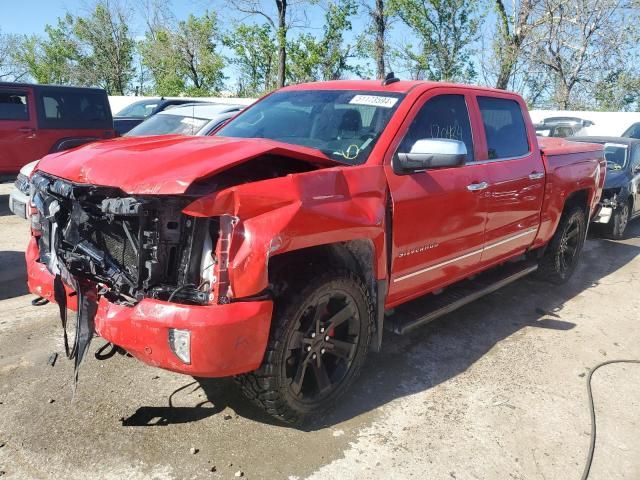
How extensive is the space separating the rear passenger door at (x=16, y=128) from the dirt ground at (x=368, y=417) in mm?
5984

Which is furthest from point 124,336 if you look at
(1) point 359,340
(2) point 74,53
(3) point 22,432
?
(2) point 74,53

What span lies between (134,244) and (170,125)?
20.1 ft

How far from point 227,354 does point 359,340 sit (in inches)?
39.1

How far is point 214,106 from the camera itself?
9805 mm

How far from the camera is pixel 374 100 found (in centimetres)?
364

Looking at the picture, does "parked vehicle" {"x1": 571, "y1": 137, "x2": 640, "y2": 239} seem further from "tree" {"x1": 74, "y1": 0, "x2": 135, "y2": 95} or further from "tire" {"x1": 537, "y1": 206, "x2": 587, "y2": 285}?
"tree" {"x1": 74, "y1": 0, "x2": 135, "y2": 95}

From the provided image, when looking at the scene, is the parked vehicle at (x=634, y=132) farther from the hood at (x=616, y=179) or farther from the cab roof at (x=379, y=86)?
the cab roof at (x=379, y=86)

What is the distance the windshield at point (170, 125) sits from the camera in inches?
324

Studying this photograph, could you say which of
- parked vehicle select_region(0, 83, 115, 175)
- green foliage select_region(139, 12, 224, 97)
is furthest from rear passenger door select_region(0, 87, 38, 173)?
green foliage select_region(139, 12, 224, 97)

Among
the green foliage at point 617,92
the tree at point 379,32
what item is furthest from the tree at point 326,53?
the green foliage at point 617,92

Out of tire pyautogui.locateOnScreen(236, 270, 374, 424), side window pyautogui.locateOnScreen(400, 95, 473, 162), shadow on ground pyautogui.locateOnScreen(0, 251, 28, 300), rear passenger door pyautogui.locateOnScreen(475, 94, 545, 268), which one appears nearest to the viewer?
tire pyautogui.locateOnScreen(236, 270, 374, 424)

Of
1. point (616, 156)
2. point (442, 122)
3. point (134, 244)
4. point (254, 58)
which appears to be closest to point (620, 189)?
point (616, 156)

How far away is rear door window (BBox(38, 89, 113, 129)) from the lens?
9906 millimetres

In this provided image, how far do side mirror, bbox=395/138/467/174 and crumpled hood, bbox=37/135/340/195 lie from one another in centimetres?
44
